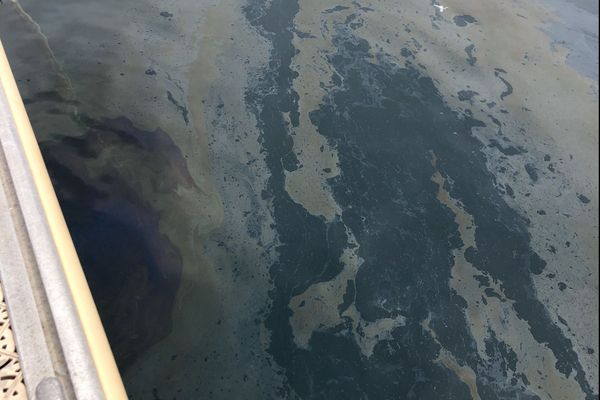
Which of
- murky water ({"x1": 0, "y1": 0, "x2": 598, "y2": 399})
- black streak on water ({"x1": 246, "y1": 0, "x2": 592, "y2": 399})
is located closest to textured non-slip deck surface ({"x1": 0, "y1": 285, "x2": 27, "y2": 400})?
murky water ({"x1": 0, "y1": 0, "x2": 598, "y2": 399})

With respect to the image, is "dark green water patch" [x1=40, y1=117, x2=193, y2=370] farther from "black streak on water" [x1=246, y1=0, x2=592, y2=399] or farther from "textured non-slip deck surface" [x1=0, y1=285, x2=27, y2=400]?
"textured non-slip deck surface" [x1=0, y1=285, x2=27, y2=400]

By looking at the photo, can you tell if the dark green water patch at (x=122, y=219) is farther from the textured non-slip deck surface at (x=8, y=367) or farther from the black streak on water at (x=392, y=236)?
the textured non-slip deck surface at (x=8, y=367)

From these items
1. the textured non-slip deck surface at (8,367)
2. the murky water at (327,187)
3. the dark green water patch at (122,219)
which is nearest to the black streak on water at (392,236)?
the murky water at (327,187)

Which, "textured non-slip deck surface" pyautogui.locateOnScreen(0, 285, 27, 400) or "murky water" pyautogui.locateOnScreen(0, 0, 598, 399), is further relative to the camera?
"murky water" pyautogui.locateOnScreen(0, 0, 598, 399)

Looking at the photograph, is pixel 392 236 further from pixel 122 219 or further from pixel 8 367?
pixel 8 367

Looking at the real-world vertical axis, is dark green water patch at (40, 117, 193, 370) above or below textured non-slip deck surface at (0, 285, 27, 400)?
below

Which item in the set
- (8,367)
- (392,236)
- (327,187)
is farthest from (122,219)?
(392,236)
